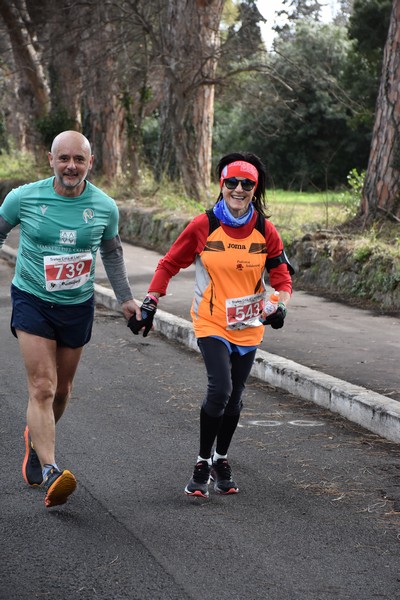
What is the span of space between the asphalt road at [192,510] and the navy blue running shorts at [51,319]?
820 millimetres

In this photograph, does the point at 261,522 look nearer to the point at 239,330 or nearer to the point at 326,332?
the point at 239,330

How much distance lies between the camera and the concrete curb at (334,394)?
709 centimetres

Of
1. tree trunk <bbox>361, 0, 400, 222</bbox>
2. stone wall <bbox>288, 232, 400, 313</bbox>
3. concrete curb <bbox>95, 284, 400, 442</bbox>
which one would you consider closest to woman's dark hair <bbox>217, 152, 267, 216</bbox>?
concrete curb <bbox>95, 284, 400, 442</bbox>

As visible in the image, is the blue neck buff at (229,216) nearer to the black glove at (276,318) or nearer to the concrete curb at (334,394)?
the black glove at (276,318)

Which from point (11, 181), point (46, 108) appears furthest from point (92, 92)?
point (46, 108)

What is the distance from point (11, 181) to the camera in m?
31.4

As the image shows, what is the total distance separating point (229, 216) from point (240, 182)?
19 cm

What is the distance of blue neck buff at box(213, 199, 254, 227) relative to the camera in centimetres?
575

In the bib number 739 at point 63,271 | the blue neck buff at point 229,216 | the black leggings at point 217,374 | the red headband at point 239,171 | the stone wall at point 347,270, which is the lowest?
the stone wall at point 347,270

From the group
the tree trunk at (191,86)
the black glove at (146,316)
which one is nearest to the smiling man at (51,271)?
the black glove at (146,316)

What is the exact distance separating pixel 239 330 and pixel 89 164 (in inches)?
46.9

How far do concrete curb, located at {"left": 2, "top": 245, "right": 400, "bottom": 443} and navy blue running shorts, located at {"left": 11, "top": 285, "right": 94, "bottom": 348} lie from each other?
7.61ft

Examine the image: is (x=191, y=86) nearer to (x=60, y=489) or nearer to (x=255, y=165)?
(x=255, y=165)

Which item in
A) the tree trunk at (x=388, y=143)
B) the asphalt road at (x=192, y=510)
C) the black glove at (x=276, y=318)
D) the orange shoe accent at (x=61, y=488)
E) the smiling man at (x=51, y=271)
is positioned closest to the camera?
the asphalt road at (x=192, y=510)
